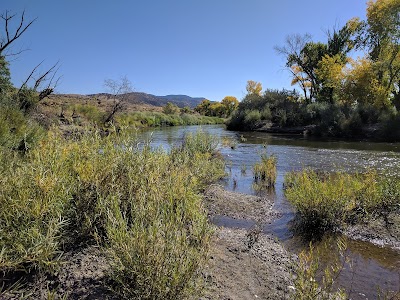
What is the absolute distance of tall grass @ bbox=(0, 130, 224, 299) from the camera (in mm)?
2594

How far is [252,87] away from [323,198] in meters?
67.4

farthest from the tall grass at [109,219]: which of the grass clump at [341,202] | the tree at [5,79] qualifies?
the tree at [5,79]

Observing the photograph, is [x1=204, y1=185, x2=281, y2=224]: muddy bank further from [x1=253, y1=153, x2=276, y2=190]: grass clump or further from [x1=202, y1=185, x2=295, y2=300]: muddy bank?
[x1=253, y1=153, x2=276, y2=190]: grass clump

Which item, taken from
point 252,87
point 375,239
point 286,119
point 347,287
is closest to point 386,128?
point 286,119

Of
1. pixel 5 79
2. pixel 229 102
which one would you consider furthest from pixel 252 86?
pixel 5 79

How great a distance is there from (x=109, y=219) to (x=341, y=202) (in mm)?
4603

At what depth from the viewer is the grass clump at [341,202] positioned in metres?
5.68

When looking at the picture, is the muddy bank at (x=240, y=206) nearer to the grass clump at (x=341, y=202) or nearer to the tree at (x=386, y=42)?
the grass clump at (x=341, y=202)

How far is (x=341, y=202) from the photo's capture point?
225 inches

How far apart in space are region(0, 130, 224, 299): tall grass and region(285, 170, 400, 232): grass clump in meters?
2.64

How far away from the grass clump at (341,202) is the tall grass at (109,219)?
2645 mm

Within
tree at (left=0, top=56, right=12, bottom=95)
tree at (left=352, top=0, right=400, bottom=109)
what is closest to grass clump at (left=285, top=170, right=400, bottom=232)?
tree at (left=0, top=56, right=12, bottom=95)

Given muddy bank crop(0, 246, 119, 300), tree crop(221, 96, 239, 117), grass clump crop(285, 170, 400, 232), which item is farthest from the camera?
tree crop(221, 96, 239, 117)

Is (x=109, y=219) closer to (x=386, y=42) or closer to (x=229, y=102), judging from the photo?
(x=386, y=42)
